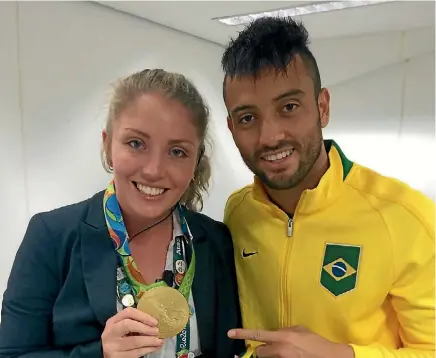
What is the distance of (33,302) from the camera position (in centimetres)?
135

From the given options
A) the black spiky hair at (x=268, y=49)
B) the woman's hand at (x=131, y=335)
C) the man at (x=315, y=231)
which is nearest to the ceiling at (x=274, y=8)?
the black spiky hair at (x=268, y=49)

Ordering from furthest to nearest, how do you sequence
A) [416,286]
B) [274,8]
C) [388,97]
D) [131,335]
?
[388,97]
[274,8]
[416,286]
[131,335]

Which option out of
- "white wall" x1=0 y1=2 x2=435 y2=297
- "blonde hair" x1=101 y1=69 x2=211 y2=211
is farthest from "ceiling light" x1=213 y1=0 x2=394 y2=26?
"blonde hair" x1=101 y1=69 x2=211 y2=211

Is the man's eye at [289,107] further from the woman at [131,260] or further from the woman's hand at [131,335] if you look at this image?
the woman's hand at [131,335]

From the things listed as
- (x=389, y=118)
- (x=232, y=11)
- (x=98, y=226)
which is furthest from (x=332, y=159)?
(x=389, y=118)

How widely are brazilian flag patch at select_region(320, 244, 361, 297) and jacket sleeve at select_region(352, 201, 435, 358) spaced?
114mm

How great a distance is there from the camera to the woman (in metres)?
1.33

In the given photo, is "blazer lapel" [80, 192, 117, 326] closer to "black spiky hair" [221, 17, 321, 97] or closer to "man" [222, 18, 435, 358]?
"man" [222, 18, 435, 358]

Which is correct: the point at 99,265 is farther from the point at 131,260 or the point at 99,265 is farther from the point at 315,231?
the point at 315,231

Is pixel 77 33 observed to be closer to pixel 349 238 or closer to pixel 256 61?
pixel 256 61

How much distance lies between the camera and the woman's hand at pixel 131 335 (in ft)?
3.88

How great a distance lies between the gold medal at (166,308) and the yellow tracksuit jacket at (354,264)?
0.31m

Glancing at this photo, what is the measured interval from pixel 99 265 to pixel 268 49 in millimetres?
826

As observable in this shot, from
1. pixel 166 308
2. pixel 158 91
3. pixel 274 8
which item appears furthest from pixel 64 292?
pixel 274 8
